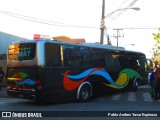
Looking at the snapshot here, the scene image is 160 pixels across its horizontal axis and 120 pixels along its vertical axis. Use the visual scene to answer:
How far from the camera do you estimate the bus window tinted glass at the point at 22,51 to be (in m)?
15.0

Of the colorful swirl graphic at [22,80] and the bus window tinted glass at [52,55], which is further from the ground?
the bus window tinted glass at [52,55]

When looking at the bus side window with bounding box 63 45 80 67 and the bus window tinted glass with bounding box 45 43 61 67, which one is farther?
the bus side window with bounding box 63 45 80 67

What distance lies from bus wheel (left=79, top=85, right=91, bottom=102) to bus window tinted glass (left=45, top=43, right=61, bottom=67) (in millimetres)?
2362

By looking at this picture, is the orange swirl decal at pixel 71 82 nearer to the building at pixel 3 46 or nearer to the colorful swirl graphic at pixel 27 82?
the colorful swirl graphic at pixel 27 82

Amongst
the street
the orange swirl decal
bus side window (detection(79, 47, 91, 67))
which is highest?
bus side window (detection(79, 47, 91, 67))

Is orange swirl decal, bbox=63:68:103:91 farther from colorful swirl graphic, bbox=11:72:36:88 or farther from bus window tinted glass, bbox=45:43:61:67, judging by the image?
colorful swirl graphic, bbox=11:72:36:88

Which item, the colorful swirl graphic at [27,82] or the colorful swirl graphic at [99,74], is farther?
the colorful swirl graphic at [99,74]

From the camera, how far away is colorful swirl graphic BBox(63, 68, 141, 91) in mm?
16078

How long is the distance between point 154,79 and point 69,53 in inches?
193

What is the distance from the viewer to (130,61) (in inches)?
917

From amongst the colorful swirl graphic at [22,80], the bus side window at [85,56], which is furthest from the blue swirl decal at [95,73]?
the colorful swirl graphic at [22,80]

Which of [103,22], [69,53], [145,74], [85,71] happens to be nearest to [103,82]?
[85,71]

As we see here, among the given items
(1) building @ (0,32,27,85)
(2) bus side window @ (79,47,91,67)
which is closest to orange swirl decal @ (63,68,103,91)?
(2) bus side window @ (79,47,91,67)

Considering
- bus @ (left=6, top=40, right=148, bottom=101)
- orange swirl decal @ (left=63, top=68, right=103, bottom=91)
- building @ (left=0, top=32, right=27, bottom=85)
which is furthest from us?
building @ (left=0, top=32, right=27, bottom=85)
